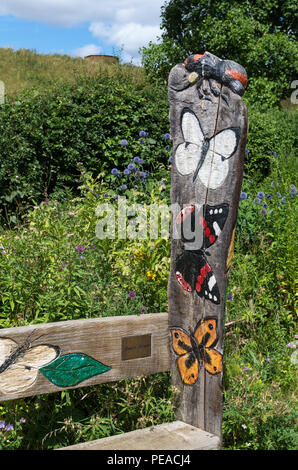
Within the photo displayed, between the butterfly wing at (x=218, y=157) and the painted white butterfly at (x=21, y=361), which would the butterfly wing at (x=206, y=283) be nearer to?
the butterfly wing at (x=218, y=157)

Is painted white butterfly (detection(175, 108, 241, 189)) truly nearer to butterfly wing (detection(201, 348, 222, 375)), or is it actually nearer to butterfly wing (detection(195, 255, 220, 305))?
butterfly wing (detection(195, 255, 220, 305))

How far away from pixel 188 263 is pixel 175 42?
50.5ft

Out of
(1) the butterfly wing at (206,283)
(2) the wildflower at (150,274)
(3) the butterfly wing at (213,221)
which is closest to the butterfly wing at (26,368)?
(1) the butterfly wing at (206,283)

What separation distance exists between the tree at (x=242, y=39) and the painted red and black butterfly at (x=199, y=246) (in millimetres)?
11485

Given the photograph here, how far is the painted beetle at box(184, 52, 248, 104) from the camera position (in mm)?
2097

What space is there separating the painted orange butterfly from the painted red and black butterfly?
0.52 feet

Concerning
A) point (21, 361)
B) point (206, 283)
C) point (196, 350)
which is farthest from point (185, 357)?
point (21, 361)

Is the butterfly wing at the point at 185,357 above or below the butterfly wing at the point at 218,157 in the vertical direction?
below

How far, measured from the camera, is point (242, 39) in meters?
13.5

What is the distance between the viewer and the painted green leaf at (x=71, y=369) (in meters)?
2.06

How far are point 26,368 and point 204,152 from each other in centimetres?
126

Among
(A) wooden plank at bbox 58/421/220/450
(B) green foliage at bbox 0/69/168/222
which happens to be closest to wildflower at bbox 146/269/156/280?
(A) wooden plank at bbox 58/421/220/450

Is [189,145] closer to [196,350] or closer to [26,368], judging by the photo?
[196,350]
